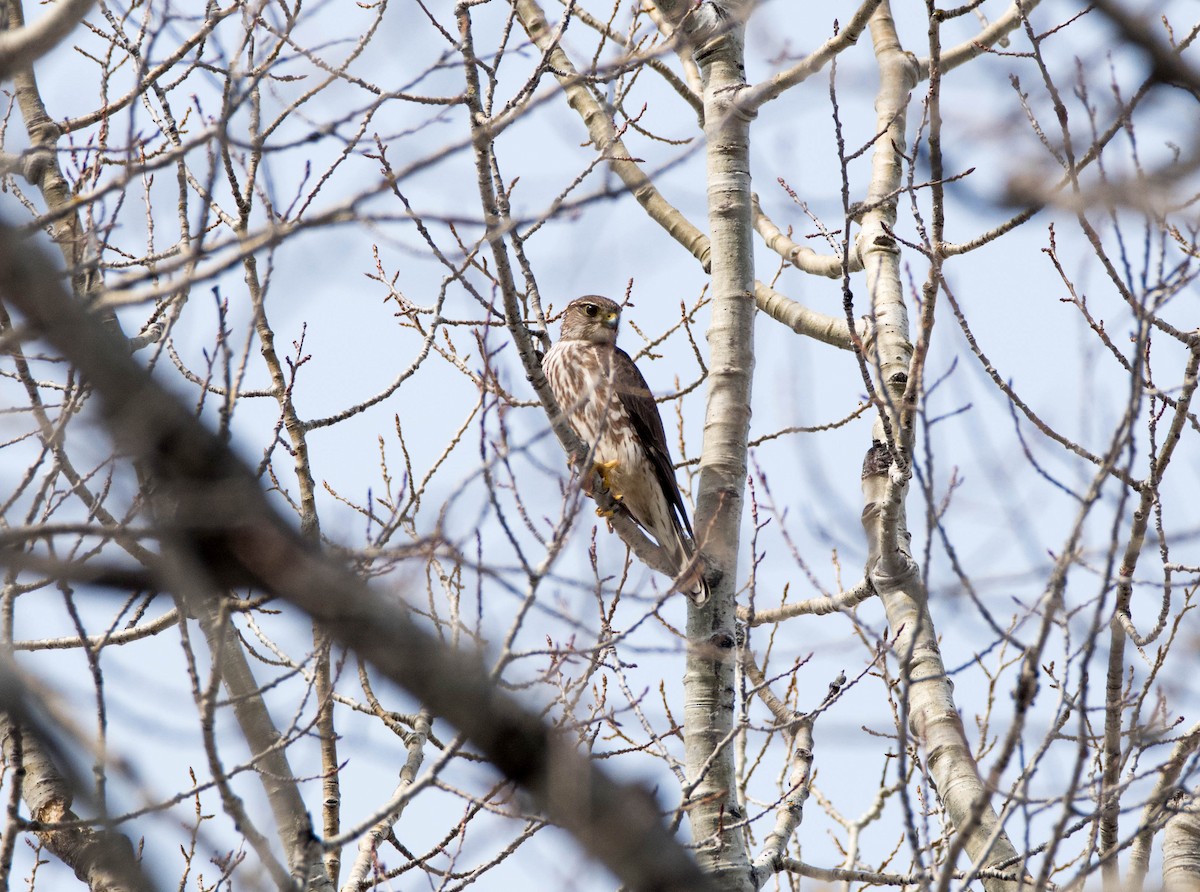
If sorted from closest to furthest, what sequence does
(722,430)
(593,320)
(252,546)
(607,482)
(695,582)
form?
1. (252,546)
2. (695,582)
3. (722,430)
4. (607,482)
5. (593,320)

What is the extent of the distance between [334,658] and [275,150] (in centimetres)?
118

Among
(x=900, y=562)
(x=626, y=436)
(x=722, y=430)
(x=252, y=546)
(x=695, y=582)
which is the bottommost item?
(x=252, y=546)

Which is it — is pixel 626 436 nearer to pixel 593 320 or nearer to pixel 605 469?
pixel 605 469

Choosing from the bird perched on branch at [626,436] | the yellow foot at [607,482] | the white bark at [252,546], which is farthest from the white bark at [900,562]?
the white bark at [252,546]

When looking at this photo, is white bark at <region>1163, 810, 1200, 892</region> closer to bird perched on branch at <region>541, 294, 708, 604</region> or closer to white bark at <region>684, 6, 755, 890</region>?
white bark at <region>684, 6, 755, 890</region>

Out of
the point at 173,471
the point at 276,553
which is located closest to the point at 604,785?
the point at 276,553

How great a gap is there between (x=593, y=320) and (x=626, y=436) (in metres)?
1.06

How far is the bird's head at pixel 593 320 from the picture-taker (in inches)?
260

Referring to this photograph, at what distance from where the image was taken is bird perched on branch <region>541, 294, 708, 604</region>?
18.1 ft

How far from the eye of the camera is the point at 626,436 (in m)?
5.86

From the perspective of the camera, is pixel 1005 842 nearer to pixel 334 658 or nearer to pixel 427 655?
pixel 334 658

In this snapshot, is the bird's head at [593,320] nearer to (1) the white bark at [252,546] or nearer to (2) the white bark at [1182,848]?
(2) the white bark at [1182,848]

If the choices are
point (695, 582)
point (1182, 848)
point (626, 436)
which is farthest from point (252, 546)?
point (626, 436)

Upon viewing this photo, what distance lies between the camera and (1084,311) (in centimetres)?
377
